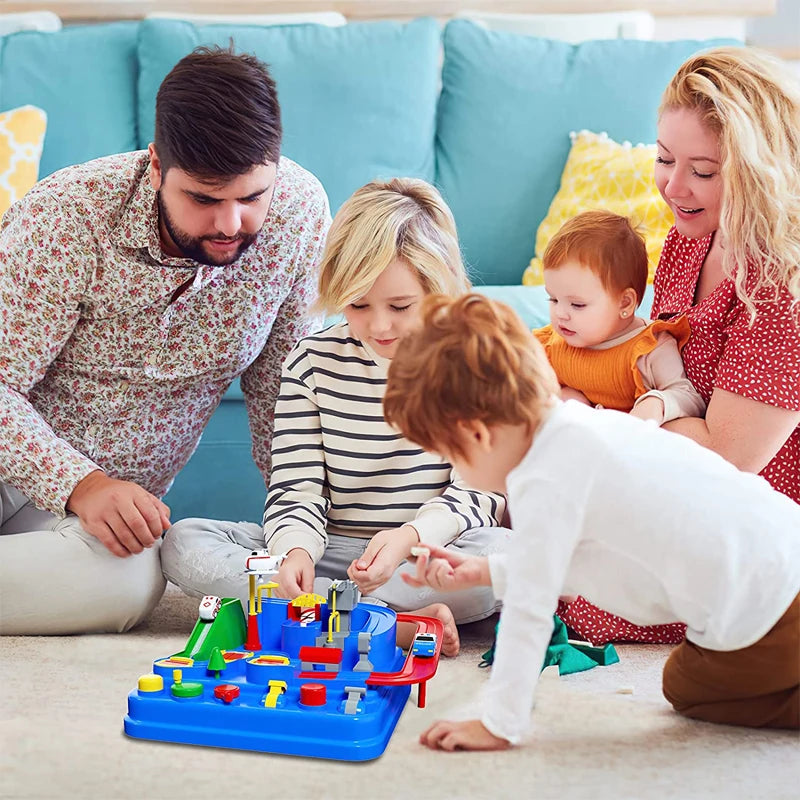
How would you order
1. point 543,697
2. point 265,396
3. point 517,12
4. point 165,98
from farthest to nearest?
point 517,12, point 265,396, point 165,98, point 543,697

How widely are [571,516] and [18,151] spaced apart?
65.7 inches

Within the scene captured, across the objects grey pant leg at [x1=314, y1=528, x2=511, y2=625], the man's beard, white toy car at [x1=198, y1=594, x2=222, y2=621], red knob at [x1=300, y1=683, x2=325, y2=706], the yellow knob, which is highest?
the man's beard

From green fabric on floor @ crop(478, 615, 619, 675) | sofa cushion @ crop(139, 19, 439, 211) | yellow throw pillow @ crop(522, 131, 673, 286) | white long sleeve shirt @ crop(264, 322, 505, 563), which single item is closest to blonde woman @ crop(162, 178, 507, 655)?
white long sleeve shirt @ crop(264, 322, 505, 563)

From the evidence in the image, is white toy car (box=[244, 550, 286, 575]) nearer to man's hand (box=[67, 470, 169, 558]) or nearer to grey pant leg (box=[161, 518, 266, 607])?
grey pant leg (box=[161, 518, 266, 607])

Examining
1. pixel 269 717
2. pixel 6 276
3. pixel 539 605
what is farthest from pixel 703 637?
pixel 6 276

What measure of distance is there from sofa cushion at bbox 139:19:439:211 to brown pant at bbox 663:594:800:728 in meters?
1.40

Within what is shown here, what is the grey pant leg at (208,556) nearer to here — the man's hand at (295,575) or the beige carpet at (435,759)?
the man's hand at (295,575)

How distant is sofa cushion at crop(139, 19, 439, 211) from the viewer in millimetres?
2281

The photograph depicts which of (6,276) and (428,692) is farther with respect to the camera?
(6,276)

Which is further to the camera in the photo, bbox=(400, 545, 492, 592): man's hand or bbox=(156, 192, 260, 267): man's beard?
bbox=(156, 192, 260, 267): man's beard

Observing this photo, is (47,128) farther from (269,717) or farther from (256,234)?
(269,717)

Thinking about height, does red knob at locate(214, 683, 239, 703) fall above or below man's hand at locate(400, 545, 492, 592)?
below

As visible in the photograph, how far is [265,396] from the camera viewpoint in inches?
66.0

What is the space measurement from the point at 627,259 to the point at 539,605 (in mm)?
654
